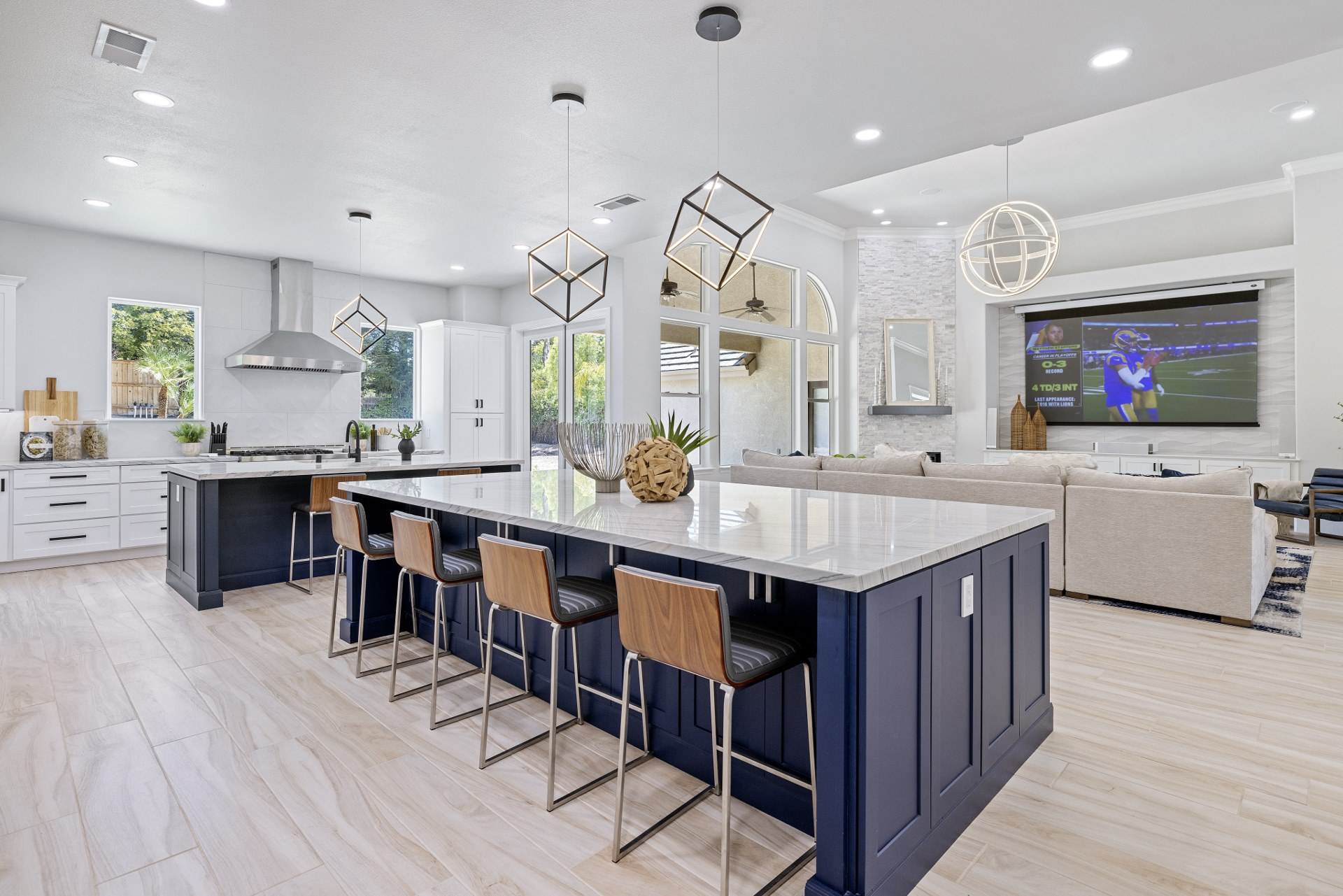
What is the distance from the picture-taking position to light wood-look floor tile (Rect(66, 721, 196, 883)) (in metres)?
1.81

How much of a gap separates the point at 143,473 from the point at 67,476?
0.47m

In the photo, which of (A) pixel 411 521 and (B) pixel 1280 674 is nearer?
(A) pixel 411 521

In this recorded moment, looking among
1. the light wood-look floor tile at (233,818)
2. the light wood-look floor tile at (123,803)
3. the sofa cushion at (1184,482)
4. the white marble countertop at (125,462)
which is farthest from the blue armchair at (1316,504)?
the white marble countertop at (125,462)

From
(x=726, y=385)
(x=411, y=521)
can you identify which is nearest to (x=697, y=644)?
(x=411, y=521)

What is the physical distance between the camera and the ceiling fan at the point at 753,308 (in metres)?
7.77

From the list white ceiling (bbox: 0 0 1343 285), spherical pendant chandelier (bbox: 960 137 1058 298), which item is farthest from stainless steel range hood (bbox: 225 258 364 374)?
spherical pendant chandelier (bbox: 960 137 1058 298)

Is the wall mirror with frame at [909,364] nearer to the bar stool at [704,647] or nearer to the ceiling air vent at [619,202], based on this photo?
the ceiling air vent at [619,202]

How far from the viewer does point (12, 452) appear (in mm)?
5391

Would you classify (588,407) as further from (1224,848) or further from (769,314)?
(1224,848)

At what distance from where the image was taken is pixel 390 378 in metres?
7.89

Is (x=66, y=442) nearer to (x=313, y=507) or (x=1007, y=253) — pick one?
(x=313, y=507)

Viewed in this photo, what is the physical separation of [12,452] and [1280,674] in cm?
829

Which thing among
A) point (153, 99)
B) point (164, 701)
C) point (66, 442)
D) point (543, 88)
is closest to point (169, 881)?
point (164, 701)

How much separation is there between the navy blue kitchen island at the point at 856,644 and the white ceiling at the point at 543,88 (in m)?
1.90
